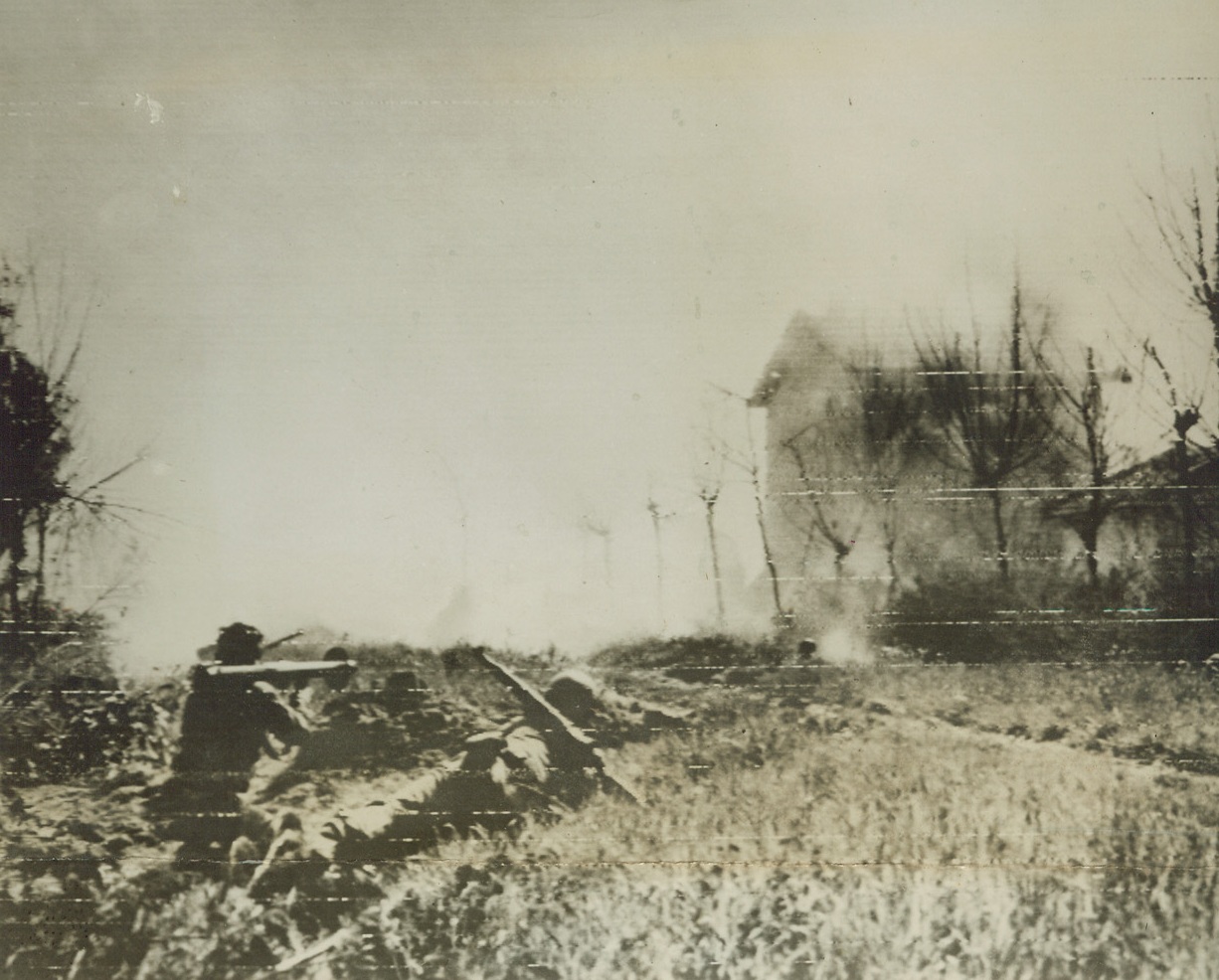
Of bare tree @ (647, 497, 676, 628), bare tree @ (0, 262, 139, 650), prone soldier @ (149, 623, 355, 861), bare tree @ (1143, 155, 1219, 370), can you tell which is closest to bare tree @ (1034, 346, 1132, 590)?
bare tree @ (1143, 155, 1219, 370)

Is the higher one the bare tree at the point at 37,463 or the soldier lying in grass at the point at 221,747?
the bare tree at the point at 37,463

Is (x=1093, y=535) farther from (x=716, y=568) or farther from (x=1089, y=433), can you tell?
(x=716, y=568)

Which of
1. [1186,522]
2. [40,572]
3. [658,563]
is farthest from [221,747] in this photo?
[1186,522]

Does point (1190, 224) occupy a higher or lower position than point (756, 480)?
higher

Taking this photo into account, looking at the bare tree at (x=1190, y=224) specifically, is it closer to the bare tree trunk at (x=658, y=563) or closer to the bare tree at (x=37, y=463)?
the bare tree trunk at (x=658, y=563)

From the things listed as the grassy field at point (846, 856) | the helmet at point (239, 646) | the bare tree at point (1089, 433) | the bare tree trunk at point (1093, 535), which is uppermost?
the bare tree at point (1089, 433)

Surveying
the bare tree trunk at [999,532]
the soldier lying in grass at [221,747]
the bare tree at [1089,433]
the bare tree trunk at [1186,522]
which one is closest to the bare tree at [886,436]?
the bare tree trunk at [999,532]
